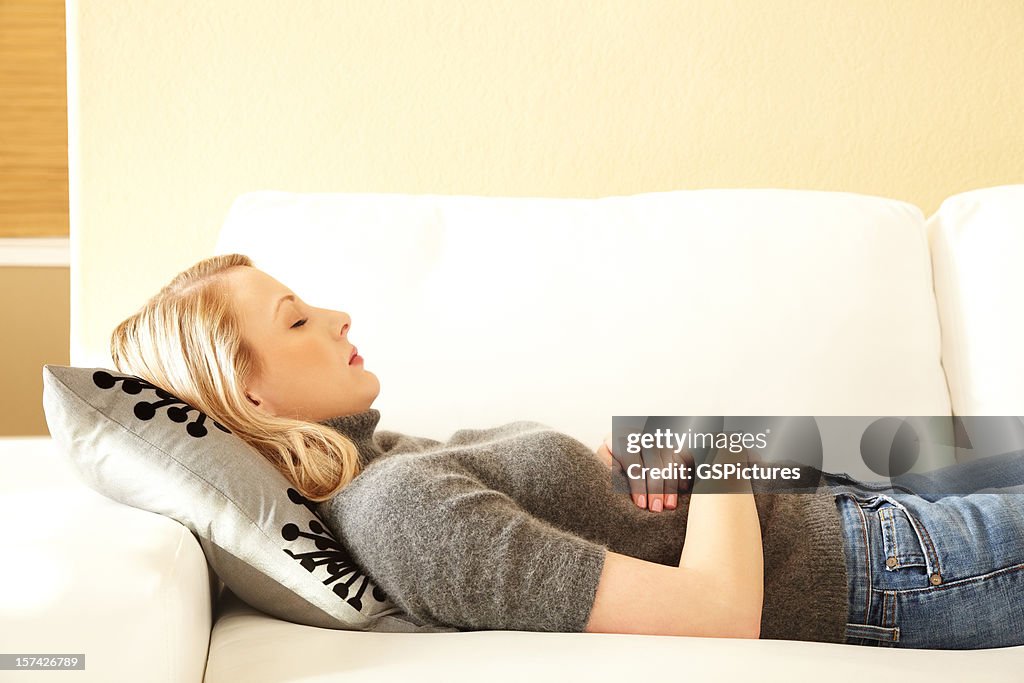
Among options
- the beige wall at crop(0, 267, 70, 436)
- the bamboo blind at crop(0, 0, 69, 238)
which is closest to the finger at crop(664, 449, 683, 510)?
the beige wall at crop(0, 267, 70, 436)

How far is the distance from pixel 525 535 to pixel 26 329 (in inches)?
113

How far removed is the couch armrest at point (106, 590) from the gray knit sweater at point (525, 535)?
17cm

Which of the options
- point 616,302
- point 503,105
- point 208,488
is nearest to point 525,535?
point 208,488

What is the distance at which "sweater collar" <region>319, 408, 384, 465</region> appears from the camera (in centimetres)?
106

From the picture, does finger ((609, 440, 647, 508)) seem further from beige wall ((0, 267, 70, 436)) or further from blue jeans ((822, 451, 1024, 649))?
beige wall ((0, 267, 70, 436))

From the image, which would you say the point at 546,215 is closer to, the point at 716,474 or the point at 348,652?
the point at 716,474

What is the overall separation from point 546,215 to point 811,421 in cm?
Answer: 50

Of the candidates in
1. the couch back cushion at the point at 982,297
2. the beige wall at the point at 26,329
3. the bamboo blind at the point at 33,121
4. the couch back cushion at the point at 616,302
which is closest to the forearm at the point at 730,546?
the couch back cushion at the point at 616,302

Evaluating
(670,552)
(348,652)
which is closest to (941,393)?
(670,552)

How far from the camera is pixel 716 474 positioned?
3.23 ft

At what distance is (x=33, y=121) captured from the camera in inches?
126

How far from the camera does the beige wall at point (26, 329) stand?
10.3ft

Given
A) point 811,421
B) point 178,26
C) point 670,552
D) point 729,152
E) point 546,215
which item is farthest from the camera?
point 729,152

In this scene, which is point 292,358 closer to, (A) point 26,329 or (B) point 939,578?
(B) point 939,578
